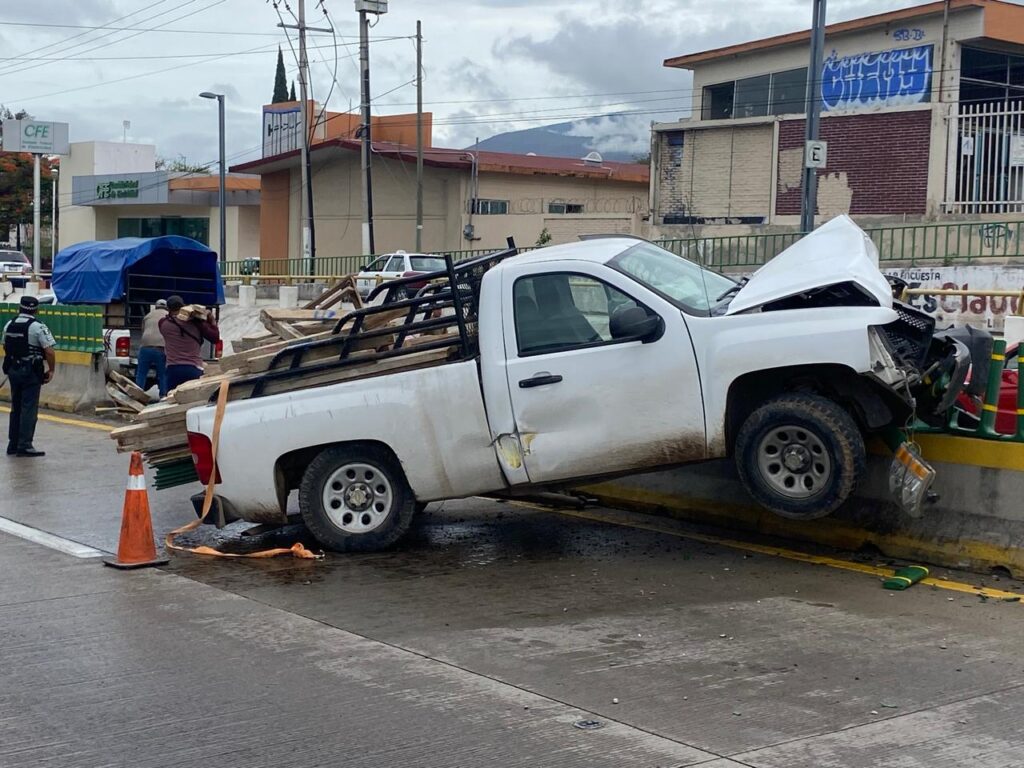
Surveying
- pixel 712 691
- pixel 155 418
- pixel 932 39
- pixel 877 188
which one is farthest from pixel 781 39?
pixel 712 691

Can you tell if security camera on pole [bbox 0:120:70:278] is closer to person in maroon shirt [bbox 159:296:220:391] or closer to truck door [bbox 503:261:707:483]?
person in maroon shirt [bbox 159:296:220:391]

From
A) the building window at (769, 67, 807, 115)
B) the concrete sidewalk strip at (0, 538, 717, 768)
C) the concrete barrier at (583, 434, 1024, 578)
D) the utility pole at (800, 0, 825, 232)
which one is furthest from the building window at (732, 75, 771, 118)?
the concrete sidewalk strip at (0, 538, 717, 768)

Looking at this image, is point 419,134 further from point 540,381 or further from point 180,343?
point 540,381

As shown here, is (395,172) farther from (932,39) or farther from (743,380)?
(743,380)

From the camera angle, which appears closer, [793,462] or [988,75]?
[793,462]

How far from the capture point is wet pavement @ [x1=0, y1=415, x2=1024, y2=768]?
5.20m

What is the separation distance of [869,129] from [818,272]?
84.3ft

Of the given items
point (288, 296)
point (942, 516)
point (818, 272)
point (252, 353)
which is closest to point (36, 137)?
point (288, 296)

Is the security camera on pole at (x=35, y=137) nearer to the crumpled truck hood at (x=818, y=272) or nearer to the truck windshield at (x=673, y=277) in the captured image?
the truck windshield at (x=673, y=277)

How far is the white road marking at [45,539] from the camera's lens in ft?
29.9

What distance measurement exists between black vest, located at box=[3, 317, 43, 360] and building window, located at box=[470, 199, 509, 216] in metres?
33.2

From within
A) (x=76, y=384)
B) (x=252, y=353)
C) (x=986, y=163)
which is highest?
(x=986, y=163)

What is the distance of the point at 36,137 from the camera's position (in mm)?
70562

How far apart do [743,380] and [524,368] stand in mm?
1404
